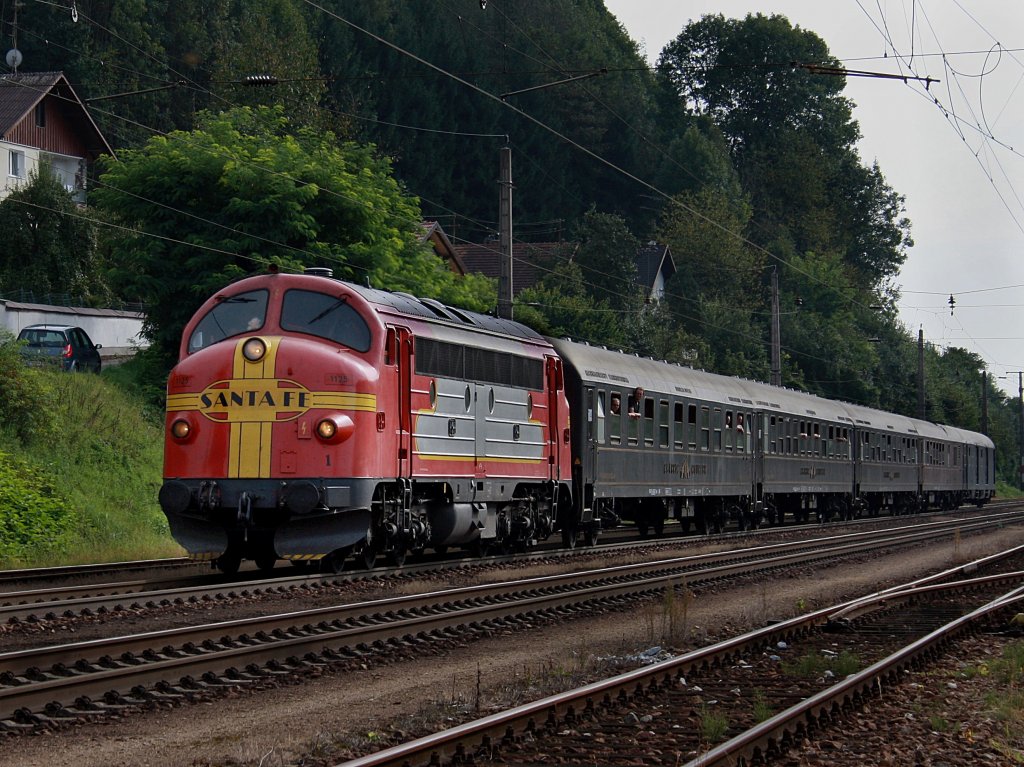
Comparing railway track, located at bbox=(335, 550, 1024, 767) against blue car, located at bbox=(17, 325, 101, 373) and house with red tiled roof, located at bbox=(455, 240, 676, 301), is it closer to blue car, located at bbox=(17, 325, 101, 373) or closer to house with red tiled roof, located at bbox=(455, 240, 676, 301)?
blue car, located at bbox=(17, 325, 101, 373)

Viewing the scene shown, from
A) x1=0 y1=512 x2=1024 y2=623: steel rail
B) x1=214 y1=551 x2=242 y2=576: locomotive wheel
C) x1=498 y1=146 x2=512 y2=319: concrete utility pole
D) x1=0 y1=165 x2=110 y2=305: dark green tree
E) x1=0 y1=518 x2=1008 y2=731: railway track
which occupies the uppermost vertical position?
x1=0 y1=165 x2=110 y2=305: dark green tree

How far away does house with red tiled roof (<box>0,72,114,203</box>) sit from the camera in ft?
200

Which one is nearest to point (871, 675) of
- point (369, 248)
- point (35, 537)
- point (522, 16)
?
point (35, 537)

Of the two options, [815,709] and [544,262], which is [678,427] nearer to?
[815,709]

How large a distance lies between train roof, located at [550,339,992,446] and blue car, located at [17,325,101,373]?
16041 millimetres

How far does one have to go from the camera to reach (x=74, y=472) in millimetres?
26172

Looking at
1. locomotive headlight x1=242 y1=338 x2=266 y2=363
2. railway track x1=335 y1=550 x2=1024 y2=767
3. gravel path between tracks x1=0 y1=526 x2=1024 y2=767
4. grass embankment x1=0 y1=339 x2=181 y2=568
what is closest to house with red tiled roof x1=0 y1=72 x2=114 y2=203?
grass embankment x1=0 y1=339 x2=181 y2=568

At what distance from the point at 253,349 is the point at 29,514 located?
294 inches

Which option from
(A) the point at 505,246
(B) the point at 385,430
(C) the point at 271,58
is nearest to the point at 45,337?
(A) the point at 505,246

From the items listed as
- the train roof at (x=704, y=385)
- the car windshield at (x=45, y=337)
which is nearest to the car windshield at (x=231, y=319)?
the train roof at (x=704, y=385)

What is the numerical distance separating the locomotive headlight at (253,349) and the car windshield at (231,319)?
0.55 metres

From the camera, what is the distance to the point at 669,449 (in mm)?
28625

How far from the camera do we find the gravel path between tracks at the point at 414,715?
26.7 ft

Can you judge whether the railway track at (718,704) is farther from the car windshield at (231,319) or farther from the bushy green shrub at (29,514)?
the bushy green shrub at (29,514)
